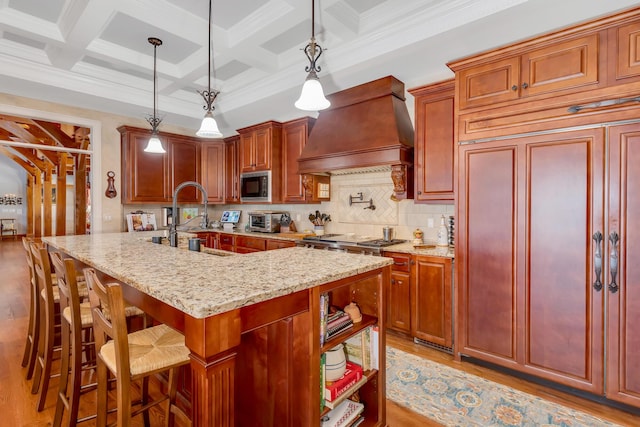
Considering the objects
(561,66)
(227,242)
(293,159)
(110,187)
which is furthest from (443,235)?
(110,187)

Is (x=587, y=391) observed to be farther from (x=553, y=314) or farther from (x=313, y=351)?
(x=313, y=351)

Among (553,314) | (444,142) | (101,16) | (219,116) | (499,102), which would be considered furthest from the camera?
(219,116)

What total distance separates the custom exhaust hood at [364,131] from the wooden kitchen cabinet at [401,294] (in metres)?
0.96

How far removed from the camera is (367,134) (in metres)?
3.38

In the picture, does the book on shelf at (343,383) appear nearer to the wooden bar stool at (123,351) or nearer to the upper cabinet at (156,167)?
the wooden bar stool at (123,351)

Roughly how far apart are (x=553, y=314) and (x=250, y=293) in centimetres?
217

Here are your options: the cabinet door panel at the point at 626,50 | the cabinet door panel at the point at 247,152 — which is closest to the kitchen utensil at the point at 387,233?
the cabinet door panel at the point at 626,50

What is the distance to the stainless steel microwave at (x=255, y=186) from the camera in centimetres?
466

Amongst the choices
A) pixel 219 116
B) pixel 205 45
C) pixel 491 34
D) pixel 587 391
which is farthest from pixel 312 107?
pixel 219 116

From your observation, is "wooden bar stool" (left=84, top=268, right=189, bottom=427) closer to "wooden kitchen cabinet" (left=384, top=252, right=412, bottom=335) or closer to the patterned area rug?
the patterned area rug

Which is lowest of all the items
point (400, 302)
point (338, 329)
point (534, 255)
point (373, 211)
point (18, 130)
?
point (400, 302)

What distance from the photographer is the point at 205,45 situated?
10.6ft

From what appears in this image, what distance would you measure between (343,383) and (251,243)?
3.29 meters

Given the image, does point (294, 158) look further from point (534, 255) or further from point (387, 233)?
point (534, 255)
